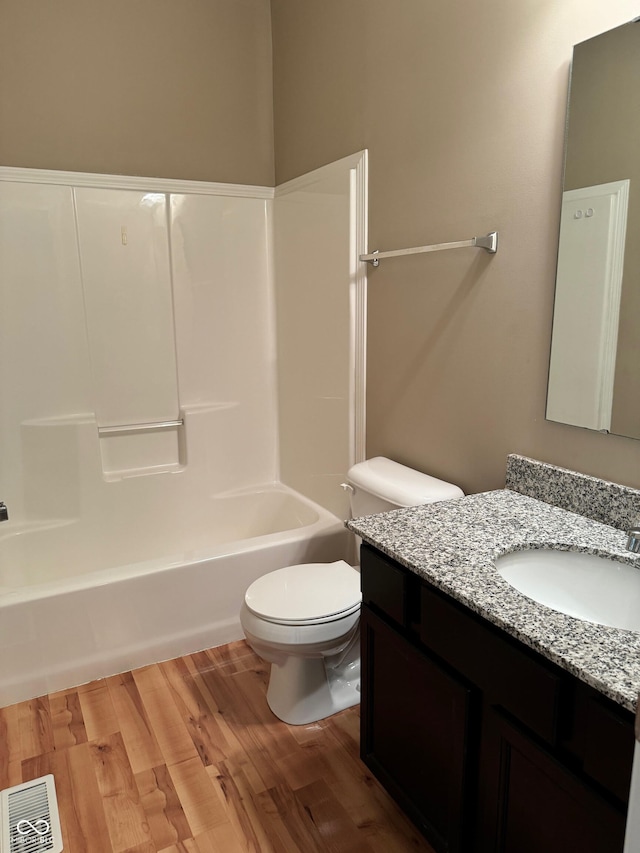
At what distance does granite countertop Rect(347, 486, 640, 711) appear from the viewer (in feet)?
2.99

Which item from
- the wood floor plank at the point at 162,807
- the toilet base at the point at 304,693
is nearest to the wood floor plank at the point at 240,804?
the wood floor plank at the point at 162,807

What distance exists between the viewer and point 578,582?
4.33 feet

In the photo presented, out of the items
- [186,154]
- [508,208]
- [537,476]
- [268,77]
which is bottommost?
[537,476]

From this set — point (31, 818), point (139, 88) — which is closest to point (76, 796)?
point (31, 818)

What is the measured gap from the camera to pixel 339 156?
243 cm

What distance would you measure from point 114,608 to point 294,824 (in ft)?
3.23

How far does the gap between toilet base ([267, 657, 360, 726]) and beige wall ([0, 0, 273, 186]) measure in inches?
86.5

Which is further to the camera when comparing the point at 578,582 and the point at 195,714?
the point at 195,714

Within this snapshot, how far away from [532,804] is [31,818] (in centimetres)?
133

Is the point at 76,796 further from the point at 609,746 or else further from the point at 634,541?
the point at 634,541

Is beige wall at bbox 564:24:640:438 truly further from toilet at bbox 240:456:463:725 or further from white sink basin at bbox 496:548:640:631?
toilet at bbox 240:456:463:725

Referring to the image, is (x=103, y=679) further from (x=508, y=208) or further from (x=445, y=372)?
(x=508, y=208)

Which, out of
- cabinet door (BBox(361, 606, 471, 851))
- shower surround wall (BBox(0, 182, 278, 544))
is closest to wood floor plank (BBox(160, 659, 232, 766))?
cabinet door (BBox(361, 606, 471, 851))

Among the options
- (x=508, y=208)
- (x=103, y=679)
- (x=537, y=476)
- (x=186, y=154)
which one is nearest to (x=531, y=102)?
(x=508, y=208)
